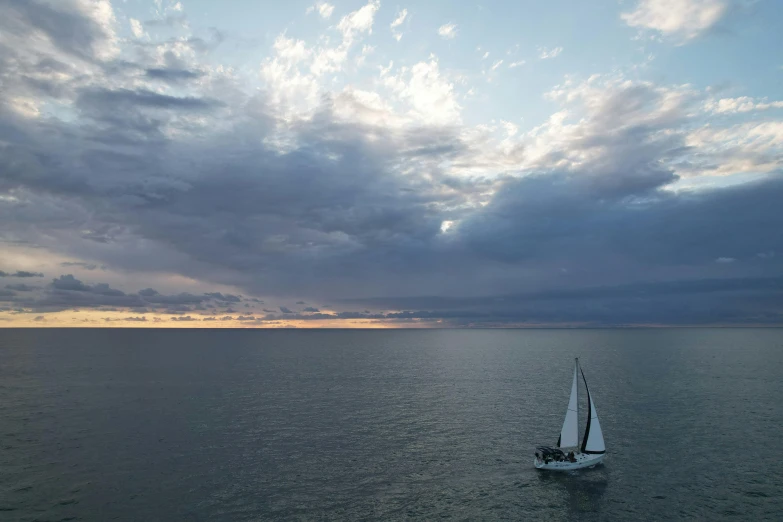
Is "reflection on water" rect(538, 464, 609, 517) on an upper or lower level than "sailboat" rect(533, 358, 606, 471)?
lower

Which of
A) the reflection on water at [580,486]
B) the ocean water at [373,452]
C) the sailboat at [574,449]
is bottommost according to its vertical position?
the reflection on water at [580,486]

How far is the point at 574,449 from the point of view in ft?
221

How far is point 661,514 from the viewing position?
49.8 meters

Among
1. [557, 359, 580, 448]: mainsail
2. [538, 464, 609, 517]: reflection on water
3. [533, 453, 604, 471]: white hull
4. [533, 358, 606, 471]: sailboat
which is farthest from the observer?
[557, 359, 580, 448]: mainsail

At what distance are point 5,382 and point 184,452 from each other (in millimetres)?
100501

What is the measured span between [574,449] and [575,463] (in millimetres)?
4816

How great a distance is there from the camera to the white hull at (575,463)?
61.7 metres

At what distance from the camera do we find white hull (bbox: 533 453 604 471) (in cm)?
6172

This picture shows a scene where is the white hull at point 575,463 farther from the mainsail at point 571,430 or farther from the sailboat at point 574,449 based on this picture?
the mainsail at point 571,430

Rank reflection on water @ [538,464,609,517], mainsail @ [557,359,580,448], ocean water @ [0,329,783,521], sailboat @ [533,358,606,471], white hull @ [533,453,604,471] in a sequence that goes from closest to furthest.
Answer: ocean water @ [0,329,783,521] < reflection on water @ [538,464,609,517] < white hull @ [533,453,604,471] < sailboat @ [533,358,606,471] < mainsail @ [557,359,580,448]

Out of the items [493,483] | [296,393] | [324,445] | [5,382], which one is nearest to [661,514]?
[493,483]

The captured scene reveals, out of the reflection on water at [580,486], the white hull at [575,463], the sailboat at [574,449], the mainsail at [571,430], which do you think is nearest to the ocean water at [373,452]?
the reflection on water at [580,486]

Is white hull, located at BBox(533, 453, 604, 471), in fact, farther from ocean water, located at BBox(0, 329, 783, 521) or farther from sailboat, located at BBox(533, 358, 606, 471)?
ocean water, located at BBox(0, 329, 783, 521)

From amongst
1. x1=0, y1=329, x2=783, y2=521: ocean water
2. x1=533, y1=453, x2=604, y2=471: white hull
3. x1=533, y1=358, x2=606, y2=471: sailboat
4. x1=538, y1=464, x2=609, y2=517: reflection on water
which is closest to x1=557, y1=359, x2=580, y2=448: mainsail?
x1=533, y1=358, x2=606, y2=471: sailboat
